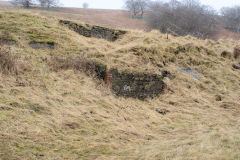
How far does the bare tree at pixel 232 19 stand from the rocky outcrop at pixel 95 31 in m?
39.9

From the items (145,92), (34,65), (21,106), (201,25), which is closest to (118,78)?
(145,92)

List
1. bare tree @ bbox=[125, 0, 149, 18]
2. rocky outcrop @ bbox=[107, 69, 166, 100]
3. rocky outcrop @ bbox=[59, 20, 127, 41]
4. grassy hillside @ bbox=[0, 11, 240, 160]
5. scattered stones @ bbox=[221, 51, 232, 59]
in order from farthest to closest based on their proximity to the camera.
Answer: bare tree @ bbox=[125, 0, 149, 18] < scattered stones @ bbox=[221, 51, 232, 59] < rocky outcrop @ bbox=[59, 20, 127, 41] < rocky outcrop @ bbox=[107, 69, 166, 100] < grassy hillside @ bbox=[0, 11, 240, 160]

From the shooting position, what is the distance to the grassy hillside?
9.84ft

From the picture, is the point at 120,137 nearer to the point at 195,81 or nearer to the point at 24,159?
the point at 24,159

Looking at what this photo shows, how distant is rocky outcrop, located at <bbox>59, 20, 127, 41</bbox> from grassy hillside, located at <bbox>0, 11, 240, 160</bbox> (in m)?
0.85

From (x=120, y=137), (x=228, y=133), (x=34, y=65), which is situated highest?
(x=34, y=65)

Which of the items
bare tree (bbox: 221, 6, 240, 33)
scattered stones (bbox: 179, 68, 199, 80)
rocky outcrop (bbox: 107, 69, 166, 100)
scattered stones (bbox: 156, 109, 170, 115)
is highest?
bare tree (bbox: 221, 6, 240, 33)

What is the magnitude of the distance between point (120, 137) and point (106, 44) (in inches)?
201

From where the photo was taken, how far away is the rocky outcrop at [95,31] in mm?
8938

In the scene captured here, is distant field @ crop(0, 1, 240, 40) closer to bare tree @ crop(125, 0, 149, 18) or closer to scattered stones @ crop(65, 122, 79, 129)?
bare tree @ crop(125, 0, 149, 18)

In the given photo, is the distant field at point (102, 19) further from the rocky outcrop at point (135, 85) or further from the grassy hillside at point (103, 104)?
the rocky outcrop at point (135, 85)

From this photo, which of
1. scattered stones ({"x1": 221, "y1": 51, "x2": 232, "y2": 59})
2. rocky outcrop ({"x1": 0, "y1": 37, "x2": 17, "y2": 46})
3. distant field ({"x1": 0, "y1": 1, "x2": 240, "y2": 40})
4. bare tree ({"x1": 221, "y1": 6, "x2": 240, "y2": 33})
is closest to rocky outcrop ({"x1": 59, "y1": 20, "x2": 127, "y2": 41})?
distant field ({"x1": 0, "y1": 1, "x2": 240, "y2": 40})

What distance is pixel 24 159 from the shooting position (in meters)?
2.60

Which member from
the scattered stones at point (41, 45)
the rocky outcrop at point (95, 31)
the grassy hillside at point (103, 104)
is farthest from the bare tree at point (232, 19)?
the scattered stones at point (41, 45)
